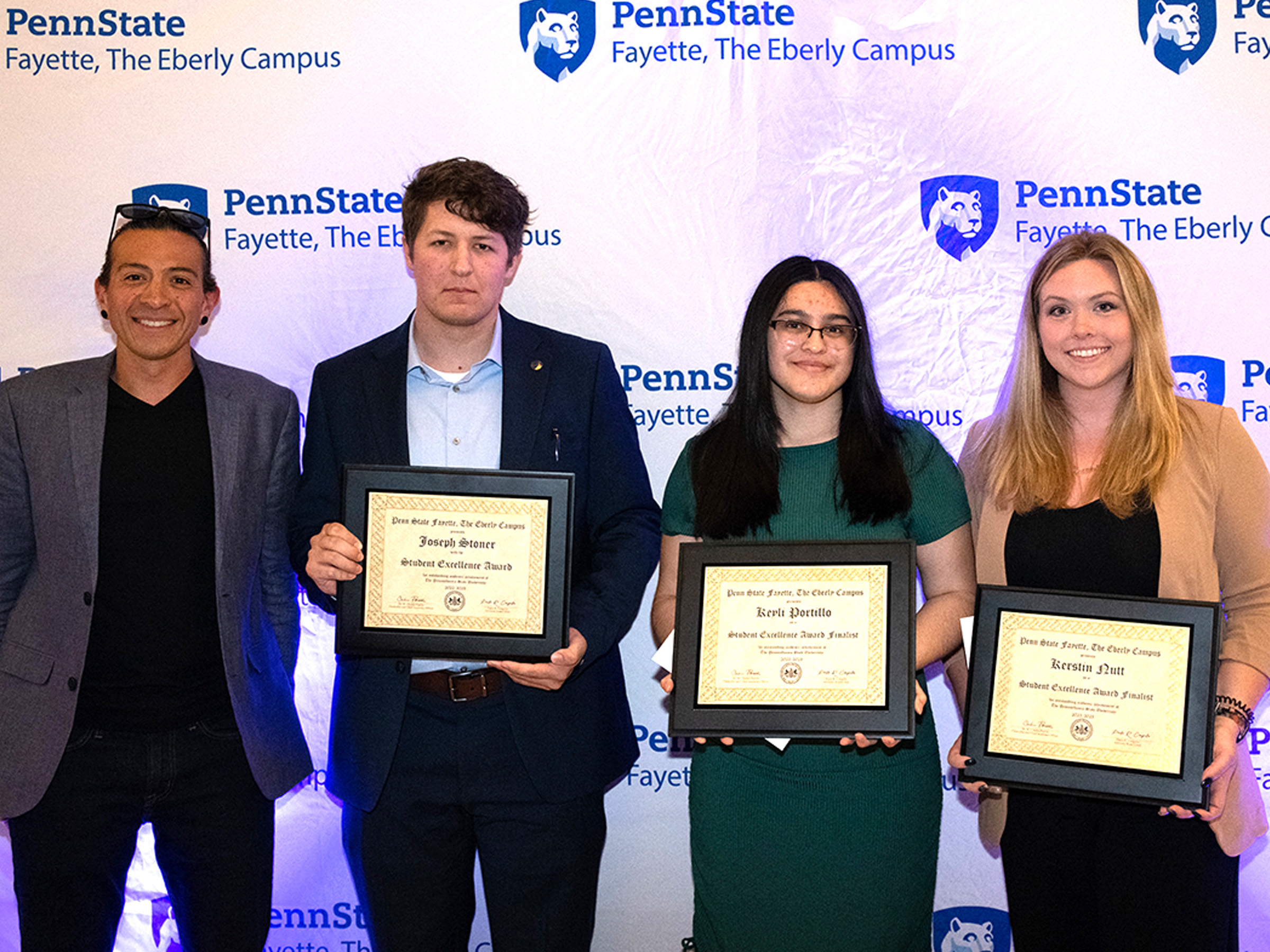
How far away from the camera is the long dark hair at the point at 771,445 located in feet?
7.70

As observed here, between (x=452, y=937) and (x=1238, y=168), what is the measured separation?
3.13m

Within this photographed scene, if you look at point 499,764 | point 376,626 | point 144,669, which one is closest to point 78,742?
point 144,669

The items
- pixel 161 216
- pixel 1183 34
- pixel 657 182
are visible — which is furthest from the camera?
pixel 657 182

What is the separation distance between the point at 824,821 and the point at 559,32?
8.00 feet

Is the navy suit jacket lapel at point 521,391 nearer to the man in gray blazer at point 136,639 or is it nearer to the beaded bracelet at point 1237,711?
the man in gray blazer at point 136,639

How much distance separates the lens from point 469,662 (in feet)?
8.01

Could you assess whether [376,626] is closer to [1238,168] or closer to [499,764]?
[499,764]

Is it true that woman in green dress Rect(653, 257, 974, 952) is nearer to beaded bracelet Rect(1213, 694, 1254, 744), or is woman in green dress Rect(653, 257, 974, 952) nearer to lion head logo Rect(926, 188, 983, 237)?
beaded bracelet Rect(1213, 694, 1254, 744)

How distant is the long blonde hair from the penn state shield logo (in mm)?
1613

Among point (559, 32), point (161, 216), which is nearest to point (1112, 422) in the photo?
point (559, 32)

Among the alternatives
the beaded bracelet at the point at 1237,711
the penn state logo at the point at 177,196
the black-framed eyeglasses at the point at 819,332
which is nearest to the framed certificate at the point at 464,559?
the black-framed eyeglasses at the point at 819,332

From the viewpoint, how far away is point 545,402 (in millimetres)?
2574

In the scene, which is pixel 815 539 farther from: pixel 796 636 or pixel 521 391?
pixel 521 391

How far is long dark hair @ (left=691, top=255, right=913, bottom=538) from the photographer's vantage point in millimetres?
2346
